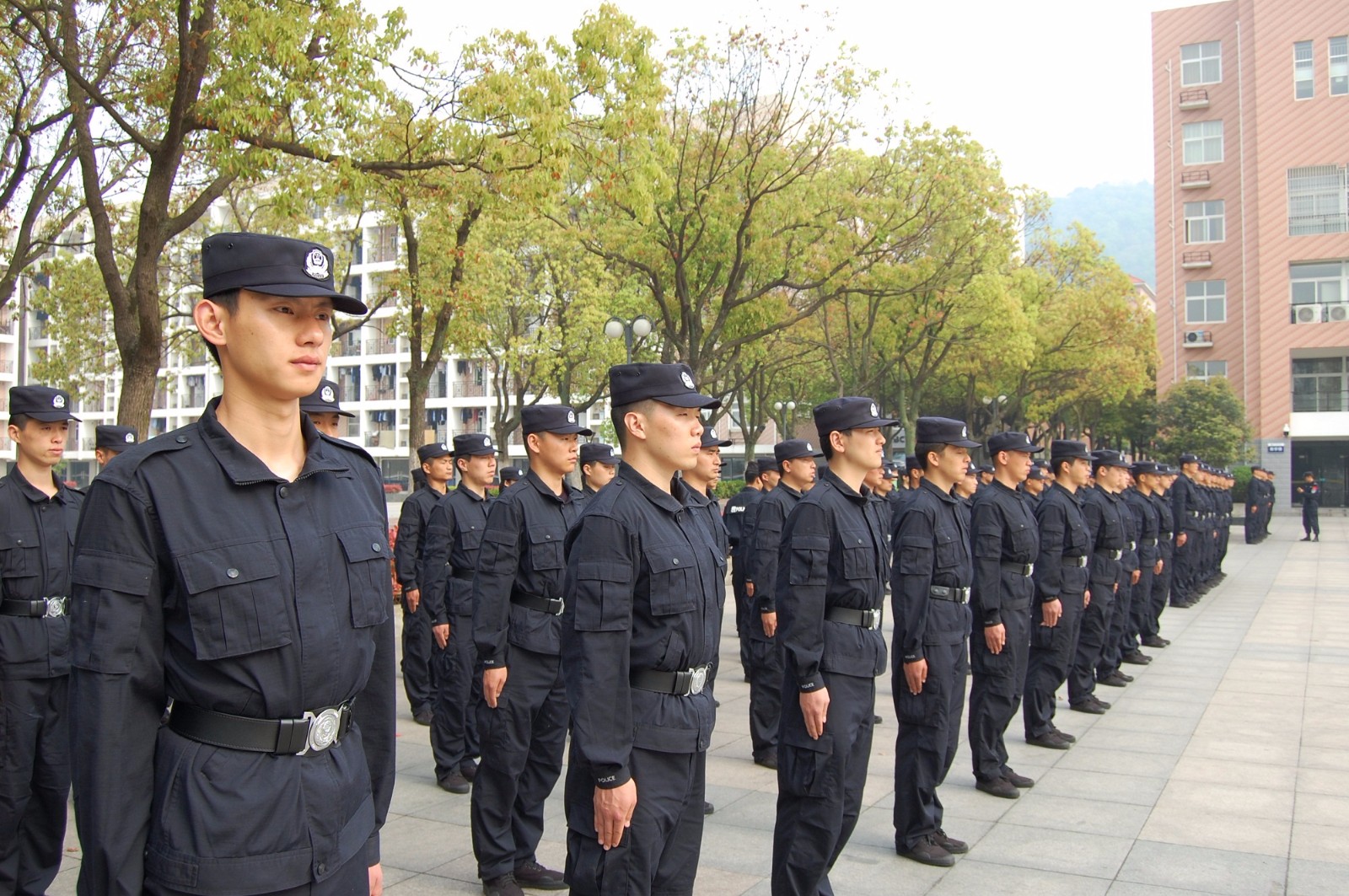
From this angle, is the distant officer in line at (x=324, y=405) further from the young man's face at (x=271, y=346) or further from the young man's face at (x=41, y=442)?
the young man's face at (x=271, y=346)

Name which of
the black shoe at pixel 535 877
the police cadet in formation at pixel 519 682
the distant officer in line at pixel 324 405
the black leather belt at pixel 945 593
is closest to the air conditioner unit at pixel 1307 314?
the black leather belt at pixel 945 593

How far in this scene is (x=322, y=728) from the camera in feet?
8.48

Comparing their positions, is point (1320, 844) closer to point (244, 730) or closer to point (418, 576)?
point (244, 730)

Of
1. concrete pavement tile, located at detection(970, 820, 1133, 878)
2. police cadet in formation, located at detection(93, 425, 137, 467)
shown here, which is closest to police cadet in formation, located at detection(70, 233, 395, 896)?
concrete pavement tile, located at detection(970, 820, 1133, 878)

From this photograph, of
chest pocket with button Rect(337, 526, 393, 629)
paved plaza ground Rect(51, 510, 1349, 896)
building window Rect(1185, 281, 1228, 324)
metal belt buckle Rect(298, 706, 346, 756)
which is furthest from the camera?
building window Rect(1185, 281, 1228, 324)

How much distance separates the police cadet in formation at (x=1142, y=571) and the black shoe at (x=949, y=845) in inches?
264

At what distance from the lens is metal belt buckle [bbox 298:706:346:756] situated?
255cm

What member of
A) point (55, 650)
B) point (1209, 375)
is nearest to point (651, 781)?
point (55, 650)

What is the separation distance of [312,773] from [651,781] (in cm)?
144

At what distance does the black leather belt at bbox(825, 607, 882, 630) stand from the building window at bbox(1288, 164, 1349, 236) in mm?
44431

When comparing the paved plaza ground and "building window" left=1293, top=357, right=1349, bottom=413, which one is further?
"building window" left=1293, top=357, right=1349, bottom=413

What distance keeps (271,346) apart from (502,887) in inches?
136

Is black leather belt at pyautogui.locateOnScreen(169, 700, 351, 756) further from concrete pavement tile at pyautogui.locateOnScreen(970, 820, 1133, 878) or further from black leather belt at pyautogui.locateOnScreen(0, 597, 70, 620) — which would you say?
concrete pavement tile at pyautogui.locateOnScreen(970, 820, 1133, 878)

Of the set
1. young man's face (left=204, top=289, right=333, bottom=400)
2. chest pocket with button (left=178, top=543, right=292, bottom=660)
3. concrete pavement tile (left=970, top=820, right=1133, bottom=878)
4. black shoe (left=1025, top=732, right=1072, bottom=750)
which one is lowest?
black shoe (left=1025, top=732, right=1072, bottom=750)
